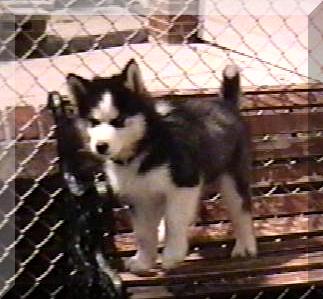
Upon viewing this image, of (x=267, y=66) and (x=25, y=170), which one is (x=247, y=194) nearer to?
(x=25, y=170)

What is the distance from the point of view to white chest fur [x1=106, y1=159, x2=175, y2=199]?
208 centimetres

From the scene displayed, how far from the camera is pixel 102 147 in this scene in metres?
1.96

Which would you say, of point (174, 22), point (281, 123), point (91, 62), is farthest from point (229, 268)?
point (174, 22)

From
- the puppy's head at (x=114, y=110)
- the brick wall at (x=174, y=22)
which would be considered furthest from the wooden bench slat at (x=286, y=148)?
the brick wall at (x=174, y=22)

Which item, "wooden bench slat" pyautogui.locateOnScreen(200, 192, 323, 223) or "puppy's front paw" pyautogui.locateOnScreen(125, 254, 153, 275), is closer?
"puppy's front paw" pyautogui.locateOnScreen(125, 254, 153, 275)

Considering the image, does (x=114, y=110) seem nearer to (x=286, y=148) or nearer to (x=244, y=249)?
(x=244, y=249)

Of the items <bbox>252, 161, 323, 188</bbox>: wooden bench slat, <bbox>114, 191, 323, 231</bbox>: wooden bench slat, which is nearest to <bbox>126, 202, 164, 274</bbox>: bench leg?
<bbox>114, 191, 323, 231</bbox>: wooden bench slat

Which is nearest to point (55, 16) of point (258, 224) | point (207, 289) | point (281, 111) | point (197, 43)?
point (197, 43)

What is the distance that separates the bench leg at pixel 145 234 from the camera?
2.18m

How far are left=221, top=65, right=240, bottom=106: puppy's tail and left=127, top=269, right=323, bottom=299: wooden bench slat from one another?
477 millimetres

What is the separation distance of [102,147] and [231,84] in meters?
0.52

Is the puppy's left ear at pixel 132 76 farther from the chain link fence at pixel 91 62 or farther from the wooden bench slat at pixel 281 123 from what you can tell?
the wooden bench slat at pixel 281 123

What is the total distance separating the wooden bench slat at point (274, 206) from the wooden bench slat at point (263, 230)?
2 cm

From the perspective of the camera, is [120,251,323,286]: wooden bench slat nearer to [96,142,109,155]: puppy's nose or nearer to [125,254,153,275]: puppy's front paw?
[125,254,153,275]: puppy's front paw
